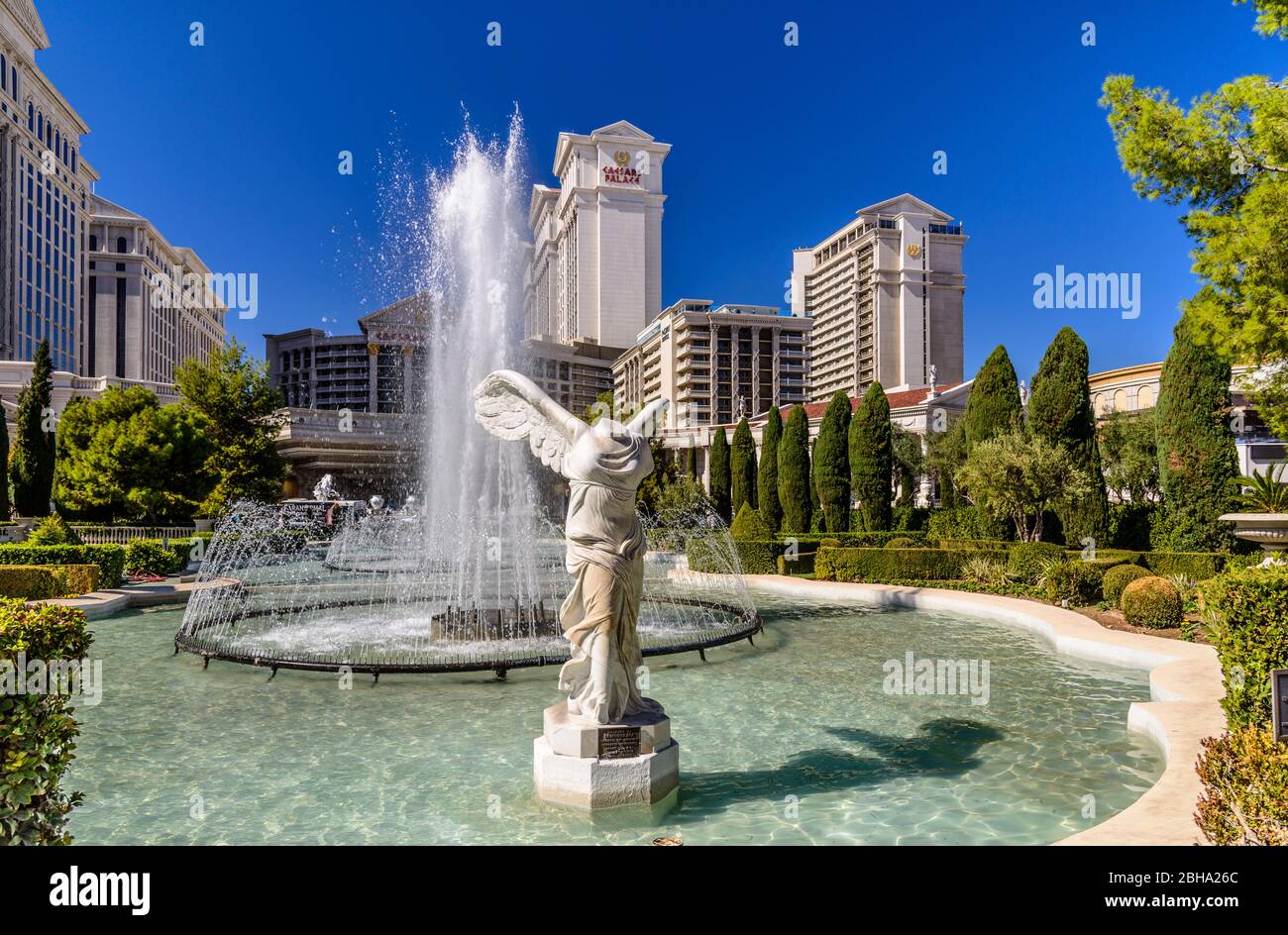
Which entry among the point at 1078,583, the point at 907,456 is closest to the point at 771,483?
the point at 907,456

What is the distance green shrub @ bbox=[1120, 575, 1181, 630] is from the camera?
1319 cm

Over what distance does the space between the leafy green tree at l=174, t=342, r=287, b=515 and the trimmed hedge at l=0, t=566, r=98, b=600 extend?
532 inches

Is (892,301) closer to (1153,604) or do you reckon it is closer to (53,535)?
(1153,604)

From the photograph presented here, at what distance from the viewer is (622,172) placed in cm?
12888

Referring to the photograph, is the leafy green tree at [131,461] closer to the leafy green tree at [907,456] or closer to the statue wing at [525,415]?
the statue wing at [525,415]

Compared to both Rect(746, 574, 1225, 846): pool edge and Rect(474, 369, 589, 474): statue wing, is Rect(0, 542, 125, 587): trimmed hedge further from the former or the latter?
Rect(746, 574, 1225, 846): pool edge

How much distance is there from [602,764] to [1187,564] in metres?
17.8

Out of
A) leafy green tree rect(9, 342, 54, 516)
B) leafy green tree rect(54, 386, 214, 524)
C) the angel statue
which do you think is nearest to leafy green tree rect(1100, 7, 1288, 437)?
the angel statue

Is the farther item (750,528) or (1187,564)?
(750,528)

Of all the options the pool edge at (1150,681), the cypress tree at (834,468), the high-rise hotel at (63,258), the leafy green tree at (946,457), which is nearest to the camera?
the pool edge at (1150,681)

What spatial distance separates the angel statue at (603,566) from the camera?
19.8 ft

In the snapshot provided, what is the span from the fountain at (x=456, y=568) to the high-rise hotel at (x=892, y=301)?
9391cm

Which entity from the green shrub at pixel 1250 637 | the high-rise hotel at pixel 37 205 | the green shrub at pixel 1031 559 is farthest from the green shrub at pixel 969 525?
the high-rise hotel at pixel 37 205
